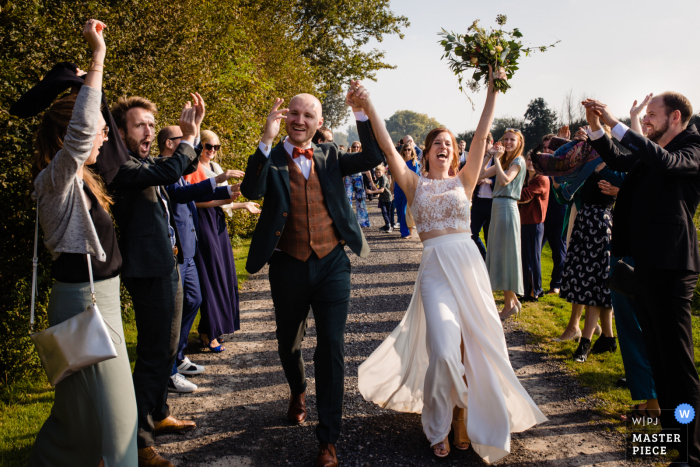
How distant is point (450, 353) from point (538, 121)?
2687cm

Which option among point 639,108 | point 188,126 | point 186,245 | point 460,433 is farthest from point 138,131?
point 639,108

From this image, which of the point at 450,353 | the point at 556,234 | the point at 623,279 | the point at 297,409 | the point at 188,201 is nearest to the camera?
the point at 450,353

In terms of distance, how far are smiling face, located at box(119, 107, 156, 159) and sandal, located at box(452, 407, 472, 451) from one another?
3.00 m

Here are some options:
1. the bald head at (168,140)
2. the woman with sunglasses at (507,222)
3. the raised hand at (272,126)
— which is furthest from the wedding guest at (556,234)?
the bald head at (168,140)

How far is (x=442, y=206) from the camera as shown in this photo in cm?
383

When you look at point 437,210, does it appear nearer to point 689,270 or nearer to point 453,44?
point 453,44

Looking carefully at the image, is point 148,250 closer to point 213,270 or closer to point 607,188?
point 213,270

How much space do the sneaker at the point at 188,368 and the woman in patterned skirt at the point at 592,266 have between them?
405cm

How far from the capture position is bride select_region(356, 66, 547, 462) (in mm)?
3270

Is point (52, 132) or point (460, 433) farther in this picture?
point (460, 433)

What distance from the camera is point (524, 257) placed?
24.9 feet

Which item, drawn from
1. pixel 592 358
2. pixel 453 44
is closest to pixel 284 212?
pixel 453 44

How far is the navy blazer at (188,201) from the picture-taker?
4.04 meters

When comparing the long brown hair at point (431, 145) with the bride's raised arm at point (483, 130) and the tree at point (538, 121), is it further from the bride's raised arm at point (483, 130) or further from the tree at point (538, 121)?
the tree at point (538, 121)
